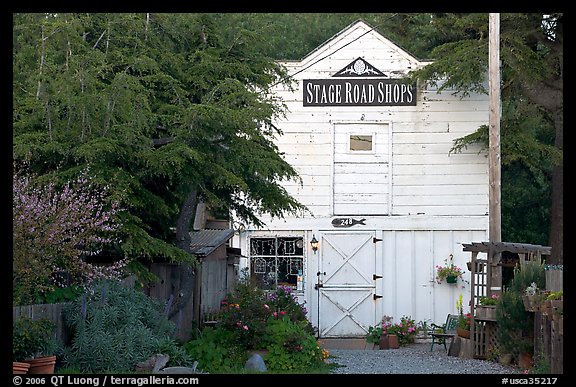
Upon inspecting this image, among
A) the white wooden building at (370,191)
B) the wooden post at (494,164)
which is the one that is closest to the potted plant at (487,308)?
the wooden post at (494,164)

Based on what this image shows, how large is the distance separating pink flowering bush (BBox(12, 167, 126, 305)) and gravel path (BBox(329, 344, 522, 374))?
4.22 m

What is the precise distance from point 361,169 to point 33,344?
1135cm

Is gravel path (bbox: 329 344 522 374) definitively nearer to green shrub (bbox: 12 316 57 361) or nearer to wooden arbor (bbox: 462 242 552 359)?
wooden arbor (bbox: 462 242 552 359)

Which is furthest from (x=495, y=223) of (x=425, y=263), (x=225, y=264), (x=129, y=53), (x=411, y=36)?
(x=411, y=36)

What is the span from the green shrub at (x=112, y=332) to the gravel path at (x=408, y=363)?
305 cm

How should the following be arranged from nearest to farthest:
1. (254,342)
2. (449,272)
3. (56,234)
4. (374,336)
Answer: (56,234), (254,342), (374,336), (449,272)

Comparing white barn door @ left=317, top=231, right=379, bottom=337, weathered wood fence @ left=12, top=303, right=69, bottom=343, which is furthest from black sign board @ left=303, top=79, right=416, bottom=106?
weathered wood fence @ left=12, top=303, right=69, bottom=343

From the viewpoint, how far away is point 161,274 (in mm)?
15633

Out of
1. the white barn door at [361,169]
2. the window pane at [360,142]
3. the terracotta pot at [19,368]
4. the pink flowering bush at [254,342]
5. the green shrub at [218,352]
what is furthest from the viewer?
the window pane at [360,142]

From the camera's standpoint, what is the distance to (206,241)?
17984 millimetres

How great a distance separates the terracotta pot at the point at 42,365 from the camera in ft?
35.6

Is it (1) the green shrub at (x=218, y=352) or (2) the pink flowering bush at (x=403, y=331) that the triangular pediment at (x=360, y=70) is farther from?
(1) the green shrub at (x=218, y=352)

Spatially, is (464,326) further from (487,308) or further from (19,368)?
(19,368)

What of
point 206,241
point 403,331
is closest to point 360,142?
point 403,331
